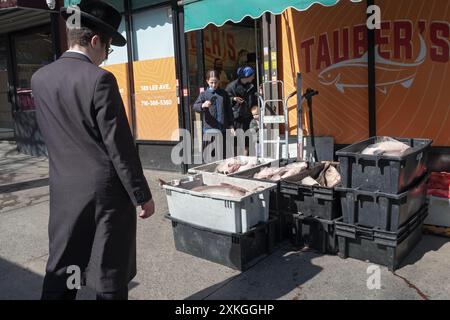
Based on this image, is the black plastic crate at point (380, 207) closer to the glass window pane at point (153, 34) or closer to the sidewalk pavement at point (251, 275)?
the sidewalk pavement at point (251, 275)

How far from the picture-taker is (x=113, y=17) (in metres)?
2.65

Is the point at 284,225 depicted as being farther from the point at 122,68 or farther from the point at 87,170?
the point at 122,68

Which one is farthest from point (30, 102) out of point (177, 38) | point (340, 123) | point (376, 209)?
point (376, 209)

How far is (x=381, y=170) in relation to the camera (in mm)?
3766

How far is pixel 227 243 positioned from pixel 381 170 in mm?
1483

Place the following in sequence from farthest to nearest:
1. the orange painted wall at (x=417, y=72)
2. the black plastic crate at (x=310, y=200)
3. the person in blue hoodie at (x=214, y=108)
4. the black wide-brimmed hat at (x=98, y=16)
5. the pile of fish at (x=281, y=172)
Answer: the person in blue hoodie at (x=214, y=108), the orange painted wall at (x=417, y=72), the pile of fish at (x=281, y=172), the black plastic crate at (x=310, y=200), the black wide-brimmed hat at (x=98, y=16)

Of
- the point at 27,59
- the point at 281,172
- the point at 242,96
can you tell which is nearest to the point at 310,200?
the point at 281,172

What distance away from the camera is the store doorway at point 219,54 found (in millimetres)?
7645

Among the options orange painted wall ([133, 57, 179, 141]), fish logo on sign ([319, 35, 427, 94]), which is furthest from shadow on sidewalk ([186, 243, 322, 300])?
orange painted wall ([133, 57, 179, 141])

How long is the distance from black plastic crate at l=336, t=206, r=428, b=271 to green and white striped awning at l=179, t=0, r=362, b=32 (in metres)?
2.26

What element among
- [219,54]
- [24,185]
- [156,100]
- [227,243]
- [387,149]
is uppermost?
[219,54]

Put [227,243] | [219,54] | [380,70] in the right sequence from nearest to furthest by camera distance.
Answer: [227,243]
[380,70]
[219,54]

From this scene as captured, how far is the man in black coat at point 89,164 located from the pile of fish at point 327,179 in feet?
7.41

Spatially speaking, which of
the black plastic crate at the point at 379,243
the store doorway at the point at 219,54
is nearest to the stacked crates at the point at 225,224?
the black plastic crate at the point at 379,243
